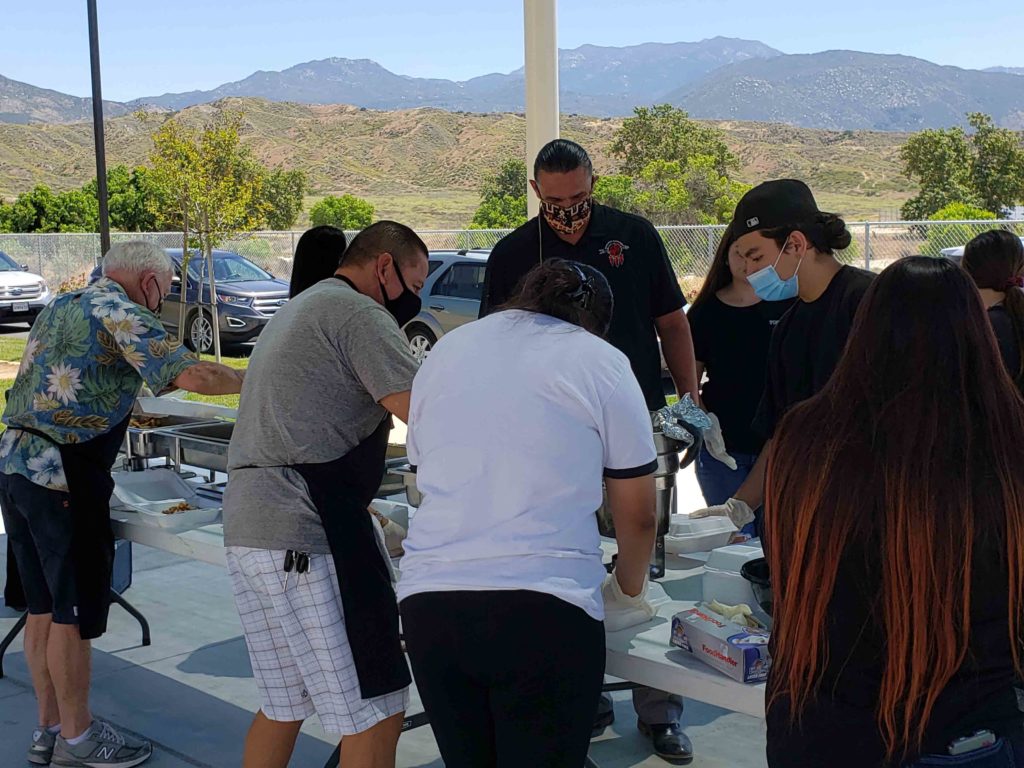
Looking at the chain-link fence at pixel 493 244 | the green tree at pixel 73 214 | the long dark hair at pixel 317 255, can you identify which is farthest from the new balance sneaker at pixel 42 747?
the green tree at pixel 73 214

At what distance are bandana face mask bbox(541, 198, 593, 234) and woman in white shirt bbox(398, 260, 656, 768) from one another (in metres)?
1.45

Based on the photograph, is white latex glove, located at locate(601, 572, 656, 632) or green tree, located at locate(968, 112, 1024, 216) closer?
white latex glove, located at locate(601, 572, 656, 632)

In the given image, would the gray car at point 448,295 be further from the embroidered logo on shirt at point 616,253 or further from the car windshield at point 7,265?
the car windshield at point 7,265

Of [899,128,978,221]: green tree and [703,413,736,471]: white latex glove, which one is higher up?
[899,128,978,221]: green tree

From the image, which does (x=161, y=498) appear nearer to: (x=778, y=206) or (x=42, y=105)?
(x=778, y=206)

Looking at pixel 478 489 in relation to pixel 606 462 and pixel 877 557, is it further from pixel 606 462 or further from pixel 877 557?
pixel 877 557

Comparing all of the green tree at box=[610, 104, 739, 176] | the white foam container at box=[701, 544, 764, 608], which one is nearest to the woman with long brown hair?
the white foam container at box=[701, 544, 764, 608]

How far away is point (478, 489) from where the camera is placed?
185cm

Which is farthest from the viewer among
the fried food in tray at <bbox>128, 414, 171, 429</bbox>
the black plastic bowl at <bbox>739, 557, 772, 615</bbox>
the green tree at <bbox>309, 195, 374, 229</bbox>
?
the green tree at <bbox>309, 195, 374, 229</bbox>

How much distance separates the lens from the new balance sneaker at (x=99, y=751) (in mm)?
3326

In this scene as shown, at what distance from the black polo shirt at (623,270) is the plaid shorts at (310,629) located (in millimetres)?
1180

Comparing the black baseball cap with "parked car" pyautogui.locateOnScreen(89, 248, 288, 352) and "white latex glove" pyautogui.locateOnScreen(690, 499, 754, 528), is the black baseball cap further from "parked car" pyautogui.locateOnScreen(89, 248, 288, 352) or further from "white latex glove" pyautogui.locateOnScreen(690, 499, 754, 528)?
"parked car" pyautogui.locateOnScreen(89, 248, 288, 352)

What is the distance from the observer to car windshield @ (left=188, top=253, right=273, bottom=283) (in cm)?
1620

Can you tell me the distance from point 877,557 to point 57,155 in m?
69.2
